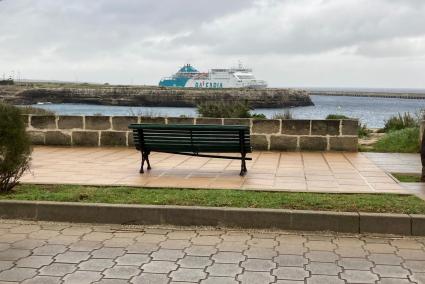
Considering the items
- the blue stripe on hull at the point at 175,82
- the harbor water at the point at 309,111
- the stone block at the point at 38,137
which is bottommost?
the harbor water at the point at 309,111

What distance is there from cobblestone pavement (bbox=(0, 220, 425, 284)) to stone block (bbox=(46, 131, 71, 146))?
7.07 m

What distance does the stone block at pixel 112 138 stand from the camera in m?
13.3

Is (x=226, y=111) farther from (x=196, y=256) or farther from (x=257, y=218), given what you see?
(x=196, y=256)

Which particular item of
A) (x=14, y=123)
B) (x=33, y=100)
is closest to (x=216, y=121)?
(x=14, y=123)

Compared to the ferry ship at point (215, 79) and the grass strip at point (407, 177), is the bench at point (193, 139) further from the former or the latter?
the ferry ship at point (215, 79)

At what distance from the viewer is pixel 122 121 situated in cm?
1328

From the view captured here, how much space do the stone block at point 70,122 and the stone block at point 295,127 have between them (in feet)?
15.6

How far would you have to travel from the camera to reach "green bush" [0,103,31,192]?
23.2 ft

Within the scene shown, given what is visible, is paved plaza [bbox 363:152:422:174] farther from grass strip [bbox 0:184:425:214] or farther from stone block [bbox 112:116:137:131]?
stone block [bbox 112:116:137:131]

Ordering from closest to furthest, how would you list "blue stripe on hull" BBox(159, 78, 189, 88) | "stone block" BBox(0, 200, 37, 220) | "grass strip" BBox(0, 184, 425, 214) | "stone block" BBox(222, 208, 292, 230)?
"stone block" BBox(222, 208, 292, 230)
"grass strip" BBox(0, 184, 425, 214)
"stone block" BBox(0, 200, 37, 220)
"blue stripe on hull" BBox(159, 78, 189, 88)

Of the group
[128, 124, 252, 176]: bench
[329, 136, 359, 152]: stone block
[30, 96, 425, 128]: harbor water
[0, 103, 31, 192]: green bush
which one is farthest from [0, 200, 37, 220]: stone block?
[30, 96, 425, 128]: harbor water

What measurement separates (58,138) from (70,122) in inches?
18.9

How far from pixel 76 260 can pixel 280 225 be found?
7.41 feet

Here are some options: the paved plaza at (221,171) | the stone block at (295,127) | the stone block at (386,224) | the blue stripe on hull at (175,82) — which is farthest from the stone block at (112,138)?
the blue stripe on hull at (175,82)
